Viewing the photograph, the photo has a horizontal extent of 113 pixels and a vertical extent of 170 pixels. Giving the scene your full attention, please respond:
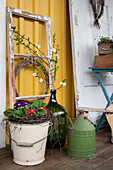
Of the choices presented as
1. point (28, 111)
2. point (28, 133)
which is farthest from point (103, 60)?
point (28, 133)

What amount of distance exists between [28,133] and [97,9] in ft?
7.65

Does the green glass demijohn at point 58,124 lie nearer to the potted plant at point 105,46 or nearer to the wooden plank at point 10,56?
the wooden plank at point 10,56

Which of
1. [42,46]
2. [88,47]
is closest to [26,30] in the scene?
[42,46]

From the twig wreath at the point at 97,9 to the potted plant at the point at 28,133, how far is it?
1.95 metres

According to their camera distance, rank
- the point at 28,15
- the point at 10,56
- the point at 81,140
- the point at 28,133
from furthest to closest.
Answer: the point at 28,15 < the point at 10,56 < the point at 81,140 < the point at 28,133

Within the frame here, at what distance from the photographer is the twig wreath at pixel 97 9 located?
3.39m

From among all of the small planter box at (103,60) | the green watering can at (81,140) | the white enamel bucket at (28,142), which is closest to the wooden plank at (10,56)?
the white enamel bucket at (28,142)

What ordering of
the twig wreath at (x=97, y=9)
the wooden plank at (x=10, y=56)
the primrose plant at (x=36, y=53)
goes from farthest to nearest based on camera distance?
the twig wreath at (x=97, y=9), the primrose plant at (x=36, y=53), the wooden plank at (x=10, y=56)

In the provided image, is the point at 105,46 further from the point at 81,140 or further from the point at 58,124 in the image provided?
the point at 81,140

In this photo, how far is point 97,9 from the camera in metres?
3.44

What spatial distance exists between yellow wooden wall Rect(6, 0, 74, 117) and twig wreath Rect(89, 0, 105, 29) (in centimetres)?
47

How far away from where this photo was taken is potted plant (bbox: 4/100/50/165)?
76.8 inches

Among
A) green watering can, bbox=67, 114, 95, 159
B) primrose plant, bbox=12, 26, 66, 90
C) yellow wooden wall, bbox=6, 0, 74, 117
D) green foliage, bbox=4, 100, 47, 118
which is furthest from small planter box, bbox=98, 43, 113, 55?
green foliage, bbox=4, 100, 47, 118

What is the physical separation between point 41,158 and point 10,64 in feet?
3.32
